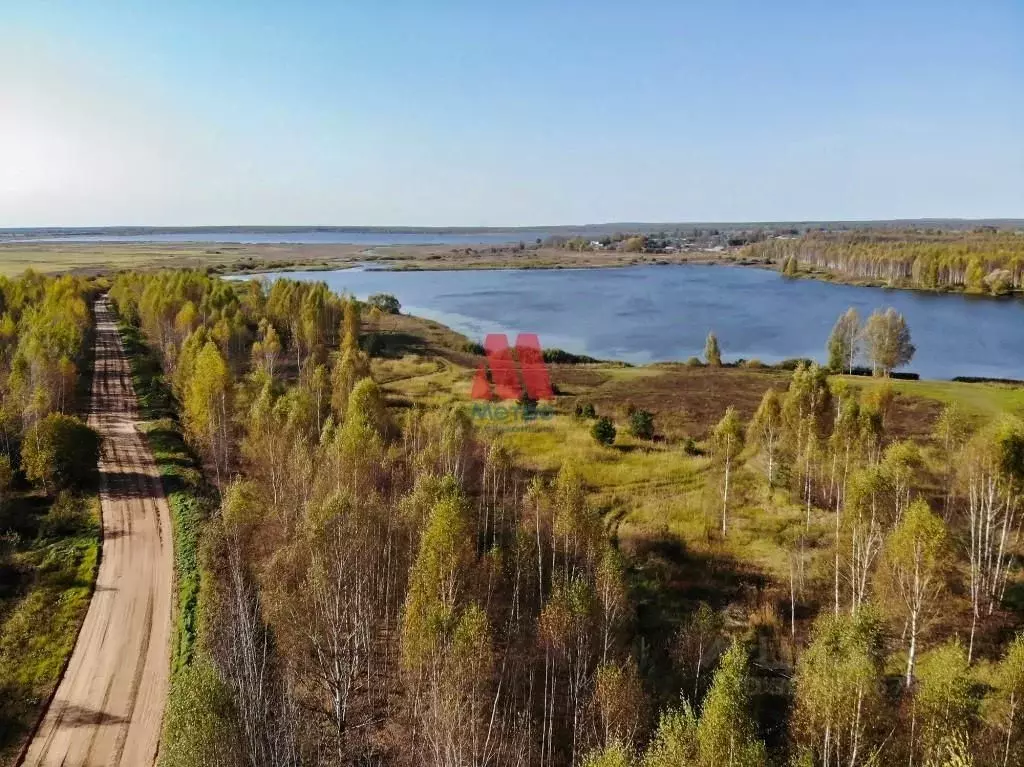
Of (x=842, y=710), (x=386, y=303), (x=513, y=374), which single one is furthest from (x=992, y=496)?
(x=386, y=303)

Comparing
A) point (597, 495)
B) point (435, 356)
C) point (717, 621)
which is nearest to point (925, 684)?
point (717, 621)

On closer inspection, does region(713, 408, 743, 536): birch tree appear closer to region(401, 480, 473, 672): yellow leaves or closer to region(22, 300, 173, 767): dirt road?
region(401, 480, 473, 672): yellow leaves

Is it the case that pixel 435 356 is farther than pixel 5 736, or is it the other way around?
pixel 435 356

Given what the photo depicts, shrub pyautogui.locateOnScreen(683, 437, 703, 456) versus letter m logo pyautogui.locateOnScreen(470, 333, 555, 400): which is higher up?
letter m logo pyautogui.locateOnScreen(470, 333, 555, 400)

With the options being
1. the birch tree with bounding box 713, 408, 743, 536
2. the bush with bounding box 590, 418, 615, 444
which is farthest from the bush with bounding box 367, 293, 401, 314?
the birch tree with bounding box 713, 408, 743, 536

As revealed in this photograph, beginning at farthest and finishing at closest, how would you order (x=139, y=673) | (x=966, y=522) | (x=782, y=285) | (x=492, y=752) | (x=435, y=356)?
(x=782, y=285), (x=435, y=356), (x=966, y=522), (x=139, y=673), (x=492, y=752)

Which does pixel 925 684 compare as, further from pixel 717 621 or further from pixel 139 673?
pixel 139 673

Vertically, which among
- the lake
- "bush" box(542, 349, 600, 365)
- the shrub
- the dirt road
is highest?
the lake
